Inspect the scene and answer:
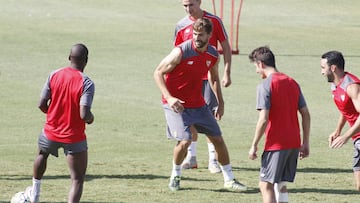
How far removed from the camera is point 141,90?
73.4 feet

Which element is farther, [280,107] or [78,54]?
[78,54]

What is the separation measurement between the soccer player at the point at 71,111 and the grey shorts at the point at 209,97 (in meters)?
3.66

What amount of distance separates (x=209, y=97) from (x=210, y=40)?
35.5 inches

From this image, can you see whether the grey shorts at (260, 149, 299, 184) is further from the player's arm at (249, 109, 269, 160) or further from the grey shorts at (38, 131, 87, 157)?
the grey shorts at (38, 131, 87, 157)

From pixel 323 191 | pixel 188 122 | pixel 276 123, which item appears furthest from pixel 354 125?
pixel 188 122

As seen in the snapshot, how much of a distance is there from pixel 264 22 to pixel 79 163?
30098mm

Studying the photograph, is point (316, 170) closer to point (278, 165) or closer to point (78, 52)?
point (278, 165)

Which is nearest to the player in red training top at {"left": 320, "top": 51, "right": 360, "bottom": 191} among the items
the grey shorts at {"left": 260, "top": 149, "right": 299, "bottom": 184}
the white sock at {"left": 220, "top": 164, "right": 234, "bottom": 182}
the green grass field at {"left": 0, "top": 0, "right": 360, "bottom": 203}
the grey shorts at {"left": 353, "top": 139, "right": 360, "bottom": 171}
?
the grey shorts at {"left": 353, "top": 139, "right": 360, "bottom": 171}

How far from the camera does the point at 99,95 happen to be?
70.5 ft

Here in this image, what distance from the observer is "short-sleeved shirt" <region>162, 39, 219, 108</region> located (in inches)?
480

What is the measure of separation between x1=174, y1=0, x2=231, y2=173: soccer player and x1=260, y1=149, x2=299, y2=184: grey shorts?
2.67 metres

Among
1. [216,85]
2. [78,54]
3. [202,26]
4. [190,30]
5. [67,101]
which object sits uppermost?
[190,30]

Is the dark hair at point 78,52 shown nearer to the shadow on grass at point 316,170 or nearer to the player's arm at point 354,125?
the player's arm at point 354,125

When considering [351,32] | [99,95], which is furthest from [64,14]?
[99,95]
